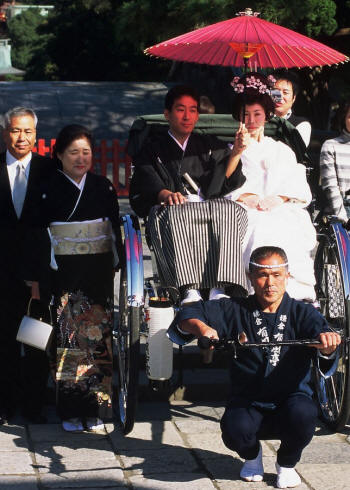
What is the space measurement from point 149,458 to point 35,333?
2.78ft

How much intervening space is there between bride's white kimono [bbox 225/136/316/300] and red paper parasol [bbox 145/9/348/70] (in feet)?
2.15

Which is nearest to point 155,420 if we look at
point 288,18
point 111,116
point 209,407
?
point 209,407

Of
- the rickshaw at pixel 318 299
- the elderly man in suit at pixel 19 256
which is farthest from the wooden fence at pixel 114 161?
the elderly man in suit at pixel 19 256

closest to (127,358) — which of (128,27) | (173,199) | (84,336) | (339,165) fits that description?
(84,336)

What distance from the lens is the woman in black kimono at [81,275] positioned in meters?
4.54

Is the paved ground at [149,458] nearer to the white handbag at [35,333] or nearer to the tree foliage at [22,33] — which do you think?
the white handbag at [35,333]

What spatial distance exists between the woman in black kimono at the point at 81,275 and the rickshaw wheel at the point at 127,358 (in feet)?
0.22

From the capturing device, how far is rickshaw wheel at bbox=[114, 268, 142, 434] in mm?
4195

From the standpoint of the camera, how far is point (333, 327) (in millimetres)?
4812

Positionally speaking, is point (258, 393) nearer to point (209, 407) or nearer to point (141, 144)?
point (209, 407)

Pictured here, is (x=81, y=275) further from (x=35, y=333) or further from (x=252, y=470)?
(x=252, y=470)

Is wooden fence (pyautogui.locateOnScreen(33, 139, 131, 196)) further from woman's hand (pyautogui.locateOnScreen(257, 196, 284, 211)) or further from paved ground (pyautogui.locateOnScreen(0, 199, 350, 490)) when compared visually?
paved ground (pyautogui.locateOnScreen(0, 199, 350, 490))

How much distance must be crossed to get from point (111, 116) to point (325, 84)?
23.2 ft

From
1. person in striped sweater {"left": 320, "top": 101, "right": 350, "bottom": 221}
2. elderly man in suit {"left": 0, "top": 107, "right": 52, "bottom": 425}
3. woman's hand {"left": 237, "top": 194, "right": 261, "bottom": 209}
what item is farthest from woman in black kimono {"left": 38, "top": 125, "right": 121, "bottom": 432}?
person in striped sweater {"left": 320, "top": 101, "right": 350, "bottom": 221}
